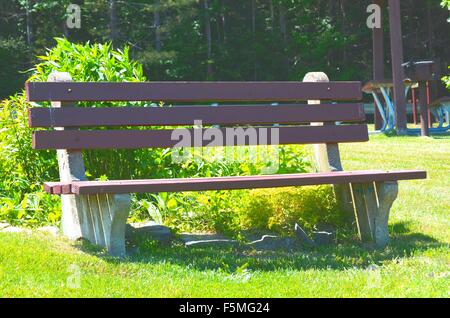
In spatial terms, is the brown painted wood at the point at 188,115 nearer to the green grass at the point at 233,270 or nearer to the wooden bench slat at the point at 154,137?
the wooden bench slat at the point at 154,137

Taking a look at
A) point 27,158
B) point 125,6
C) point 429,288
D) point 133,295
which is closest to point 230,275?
point 133,295

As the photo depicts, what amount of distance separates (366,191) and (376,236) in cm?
32

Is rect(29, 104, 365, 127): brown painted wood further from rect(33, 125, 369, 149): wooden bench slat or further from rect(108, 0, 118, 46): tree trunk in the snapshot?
rect(108, 0, 118, 46): tree trunk

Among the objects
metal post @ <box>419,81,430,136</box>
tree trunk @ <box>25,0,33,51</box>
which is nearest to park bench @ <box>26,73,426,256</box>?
metal post @ <box>419,81,430,136</box>

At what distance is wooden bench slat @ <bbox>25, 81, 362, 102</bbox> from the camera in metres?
5.61

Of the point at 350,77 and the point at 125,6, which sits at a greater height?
the point at 125,6

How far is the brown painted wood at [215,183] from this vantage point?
4863 mm

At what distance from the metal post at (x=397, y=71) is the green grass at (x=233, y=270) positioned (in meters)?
10.0

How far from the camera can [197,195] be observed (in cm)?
629

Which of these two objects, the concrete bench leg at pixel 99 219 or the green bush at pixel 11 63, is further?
the green bush at pixel 11 63

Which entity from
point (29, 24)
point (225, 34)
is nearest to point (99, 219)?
point (29, 24)

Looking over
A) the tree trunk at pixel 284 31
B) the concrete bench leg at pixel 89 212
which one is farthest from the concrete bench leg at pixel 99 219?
the tree trunk at pixel 284 31

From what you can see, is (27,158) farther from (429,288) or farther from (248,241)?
(429,288)

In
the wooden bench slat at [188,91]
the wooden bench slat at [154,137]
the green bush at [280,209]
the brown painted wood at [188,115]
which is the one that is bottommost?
the green bush at [280,209]
